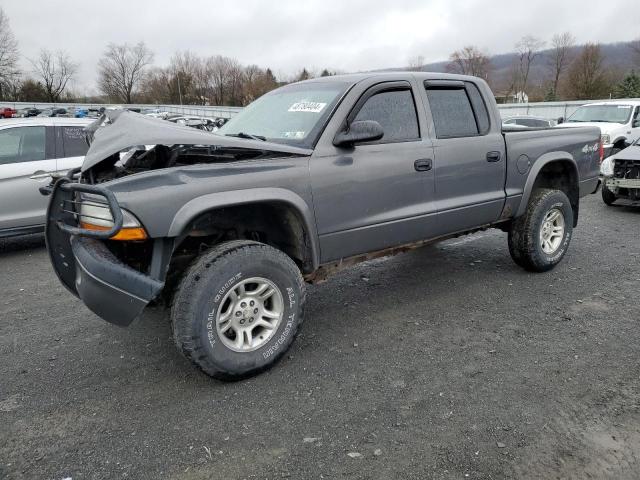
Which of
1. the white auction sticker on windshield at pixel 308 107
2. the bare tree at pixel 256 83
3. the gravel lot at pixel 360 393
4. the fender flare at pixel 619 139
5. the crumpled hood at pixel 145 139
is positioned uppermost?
the bare tree at pixel 256 83

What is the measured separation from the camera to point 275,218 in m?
3.44

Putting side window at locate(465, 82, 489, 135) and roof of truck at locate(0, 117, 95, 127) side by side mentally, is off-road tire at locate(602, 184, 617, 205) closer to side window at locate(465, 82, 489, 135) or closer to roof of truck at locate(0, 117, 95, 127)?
side window at locate(465, 82, 489, 135)

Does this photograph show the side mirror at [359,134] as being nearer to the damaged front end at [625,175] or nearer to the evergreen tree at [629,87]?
the damaged front end at [625,175]

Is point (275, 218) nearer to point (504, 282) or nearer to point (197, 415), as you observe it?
point (197, 415)

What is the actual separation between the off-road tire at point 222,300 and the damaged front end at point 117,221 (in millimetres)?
202

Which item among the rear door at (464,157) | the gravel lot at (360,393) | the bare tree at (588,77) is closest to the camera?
the gravel lot at (360,393)

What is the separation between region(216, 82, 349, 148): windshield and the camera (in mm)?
3502

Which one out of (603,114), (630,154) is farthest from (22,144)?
(603,114)

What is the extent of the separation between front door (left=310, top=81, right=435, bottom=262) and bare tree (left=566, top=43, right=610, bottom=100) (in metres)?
45.8

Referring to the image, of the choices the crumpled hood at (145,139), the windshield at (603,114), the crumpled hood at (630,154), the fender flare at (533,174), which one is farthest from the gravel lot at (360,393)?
the windshield at (603,114)

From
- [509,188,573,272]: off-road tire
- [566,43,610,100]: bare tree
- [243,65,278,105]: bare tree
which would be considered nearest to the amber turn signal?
[509,188,573,272]: off-road tire

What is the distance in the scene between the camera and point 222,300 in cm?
293

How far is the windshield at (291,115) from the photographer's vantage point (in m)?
3.50

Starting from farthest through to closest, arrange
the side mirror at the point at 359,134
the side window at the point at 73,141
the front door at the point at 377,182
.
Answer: the side window at the point at 73,141 → the front door at the point at 377,182 → the side mirror at the point at 359,134
